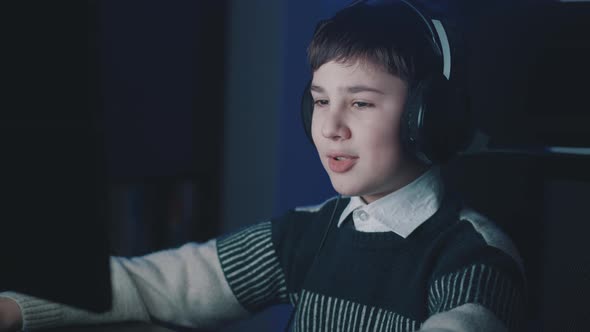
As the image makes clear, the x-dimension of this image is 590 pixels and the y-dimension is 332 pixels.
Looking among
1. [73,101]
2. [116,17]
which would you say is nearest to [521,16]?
[73,101]

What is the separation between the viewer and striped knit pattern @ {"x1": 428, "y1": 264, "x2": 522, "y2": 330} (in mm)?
659

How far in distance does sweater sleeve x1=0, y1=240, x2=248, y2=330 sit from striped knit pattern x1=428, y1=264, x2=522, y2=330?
0.38 metres

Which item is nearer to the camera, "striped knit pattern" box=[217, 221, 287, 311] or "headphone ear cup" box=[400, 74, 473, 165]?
"headphone ear cup" box=[400, 74, 473, 165]

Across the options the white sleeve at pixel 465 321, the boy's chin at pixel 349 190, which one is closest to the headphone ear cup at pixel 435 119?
the boy's chin at pixel 349 190

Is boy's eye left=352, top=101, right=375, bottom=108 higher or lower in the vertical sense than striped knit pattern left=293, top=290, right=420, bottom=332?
higher

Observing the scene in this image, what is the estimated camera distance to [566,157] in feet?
2.45

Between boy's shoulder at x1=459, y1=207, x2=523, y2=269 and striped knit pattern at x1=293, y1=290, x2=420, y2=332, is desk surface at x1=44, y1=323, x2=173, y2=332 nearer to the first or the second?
striped knit pattern at x1=293, y1=290, x2=420, y2=332

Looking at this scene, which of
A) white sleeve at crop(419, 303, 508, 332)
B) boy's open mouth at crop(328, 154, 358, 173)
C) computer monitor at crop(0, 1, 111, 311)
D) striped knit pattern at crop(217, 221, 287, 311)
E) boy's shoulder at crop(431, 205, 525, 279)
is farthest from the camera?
striped knit pattern at crop(217, 221, 287, 311)

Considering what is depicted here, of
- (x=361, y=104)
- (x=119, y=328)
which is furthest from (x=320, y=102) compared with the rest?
(x=119, y=328)

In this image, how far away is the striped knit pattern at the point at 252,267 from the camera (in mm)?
946

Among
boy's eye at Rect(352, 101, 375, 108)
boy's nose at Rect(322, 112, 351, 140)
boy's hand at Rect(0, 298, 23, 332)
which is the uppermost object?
boy's eye at Rect(352, 101, 375, 108)

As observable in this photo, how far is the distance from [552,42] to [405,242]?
1.10 ft

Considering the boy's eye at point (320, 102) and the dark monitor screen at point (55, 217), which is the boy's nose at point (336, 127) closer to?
the boy's eye at point (320, 102)

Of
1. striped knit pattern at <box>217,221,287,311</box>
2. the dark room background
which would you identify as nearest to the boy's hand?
the dark room background
